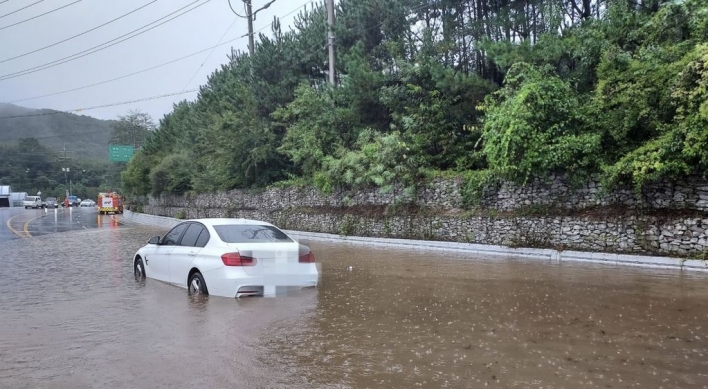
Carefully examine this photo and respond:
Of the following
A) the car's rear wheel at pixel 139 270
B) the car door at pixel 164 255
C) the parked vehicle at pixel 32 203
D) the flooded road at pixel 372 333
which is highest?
the parked vehicle at pixel 32 203

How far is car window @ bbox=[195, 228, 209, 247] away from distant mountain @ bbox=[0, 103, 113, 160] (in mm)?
74869

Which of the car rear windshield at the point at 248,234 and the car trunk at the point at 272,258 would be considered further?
the car rear windshield at the point at 248,234

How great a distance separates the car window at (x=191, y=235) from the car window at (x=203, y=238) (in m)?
0.11

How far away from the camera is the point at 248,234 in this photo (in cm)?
948

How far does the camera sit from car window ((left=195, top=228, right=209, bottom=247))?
30.5 ft

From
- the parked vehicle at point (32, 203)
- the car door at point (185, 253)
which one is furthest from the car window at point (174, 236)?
the parked vehicle at point (32, 203)

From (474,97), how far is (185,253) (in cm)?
1352

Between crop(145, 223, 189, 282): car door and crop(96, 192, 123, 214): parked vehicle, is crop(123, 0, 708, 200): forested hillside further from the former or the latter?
crop(96, 192, 123, 214): parked vehicle

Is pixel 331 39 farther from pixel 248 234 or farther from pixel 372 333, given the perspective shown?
pixel 372 333

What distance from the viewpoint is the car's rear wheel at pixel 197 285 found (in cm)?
907

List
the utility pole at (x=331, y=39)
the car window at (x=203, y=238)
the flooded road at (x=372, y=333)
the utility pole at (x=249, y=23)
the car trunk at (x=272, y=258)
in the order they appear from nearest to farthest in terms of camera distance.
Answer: the flooded road at (x=372, y=333)
the car trunk at (x=272, y=258)
the car window at (x=203, y=238)
the utility pole at (x=331, y=39)
the utility pole at (x=249, y=23)

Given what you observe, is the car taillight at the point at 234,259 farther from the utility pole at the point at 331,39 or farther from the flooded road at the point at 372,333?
the utility pole at the point at 331,39

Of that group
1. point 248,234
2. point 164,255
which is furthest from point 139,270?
point 248,234

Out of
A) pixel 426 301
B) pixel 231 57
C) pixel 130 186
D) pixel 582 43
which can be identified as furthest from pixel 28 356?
pixel 130 186
